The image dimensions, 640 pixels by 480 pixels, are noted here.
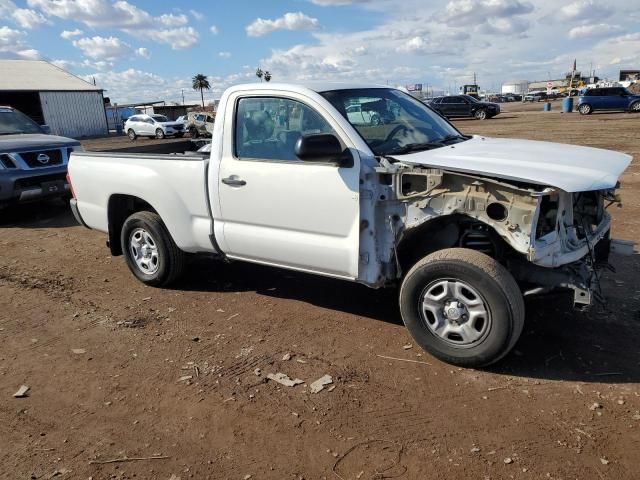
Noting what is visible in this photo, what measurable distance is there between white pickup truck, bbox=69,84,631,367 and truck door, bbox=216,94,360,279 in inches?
0.4

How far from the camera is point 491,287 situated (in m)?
3.54

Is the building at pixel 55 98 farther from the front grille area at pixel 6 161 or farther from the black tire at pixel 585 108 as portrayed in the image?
the black tire at pixel 585 108

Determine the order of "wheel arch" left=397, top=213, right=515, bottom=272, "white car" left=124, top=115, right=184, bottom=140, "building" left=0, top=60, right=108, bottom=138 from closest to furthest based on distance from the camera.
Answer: "wheel arch" left=397, top=213, right=515, bottom=272 → "white car" left=124, top=115, right=184, bottom=140 → "building" left=0, top=60, right=108, bottom=138

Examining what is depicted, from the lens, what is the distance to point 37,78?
41219mm

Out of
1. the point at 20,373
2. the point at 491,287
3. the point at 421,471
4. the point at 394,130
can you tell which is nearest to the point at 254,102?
the point at 394,130

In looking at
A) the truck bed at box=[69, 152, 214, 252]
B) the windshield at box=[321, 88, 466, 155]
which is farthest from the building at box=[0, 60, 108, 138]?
the windshield at box=[321, 88, 466, 155]

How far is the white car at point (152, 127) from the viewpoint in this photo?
32938 mm

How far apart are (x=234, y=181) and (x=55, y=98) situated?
132ft

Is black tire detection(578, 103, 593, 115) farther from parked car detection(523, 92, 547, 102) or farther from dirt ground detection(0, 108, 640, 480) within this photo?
parked car detection(523, 92, 547, 102)

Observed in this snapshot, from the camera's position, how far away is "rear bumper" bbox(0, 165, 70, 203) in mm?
8828

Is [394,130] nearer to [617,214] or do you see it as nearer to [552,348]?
[552,348]

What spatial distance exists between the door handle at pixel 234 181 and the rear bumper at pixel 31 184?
19.5ft

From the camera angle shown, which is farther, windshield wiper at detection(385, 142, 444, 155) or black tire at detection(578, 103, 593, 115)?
black tire at detection(578, 103, 593, 115)

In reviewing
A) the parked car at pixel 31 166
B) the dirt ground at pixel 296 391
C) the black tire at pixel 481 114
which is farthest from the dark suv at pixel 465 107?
the dirt ground at pixel 296 391
